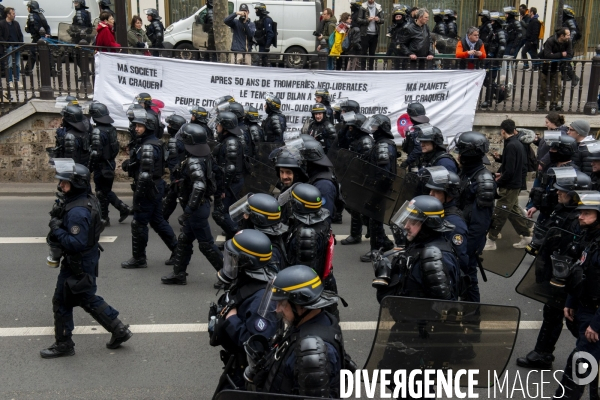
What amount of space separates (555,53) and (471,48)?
1.49 m

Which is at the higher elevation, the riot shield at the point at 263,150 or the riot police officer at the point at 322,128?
the riot police officer at the point at 322,128

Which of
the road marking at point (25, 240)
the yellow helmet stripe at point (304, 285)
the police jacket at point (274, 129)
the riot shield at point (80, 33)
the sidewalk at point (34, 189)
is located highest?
the riot shield at point (80, 33)

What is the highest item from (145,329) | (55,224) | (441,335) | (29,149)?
(55,224)

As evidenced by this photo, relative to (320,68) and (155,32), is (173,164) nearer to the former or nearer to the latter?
(320,68)

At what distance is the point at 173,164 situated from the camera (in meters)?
8.88

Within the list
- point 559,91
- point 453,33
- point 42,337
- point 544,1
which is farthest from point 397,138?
point 544,1

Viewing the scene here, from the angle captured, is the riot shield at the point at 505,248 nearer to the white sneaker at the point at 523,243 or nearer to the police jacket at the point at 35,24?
the white sneaker at the point at 523,243

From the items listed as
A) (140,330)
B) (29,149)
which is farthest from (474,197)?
(29,149)

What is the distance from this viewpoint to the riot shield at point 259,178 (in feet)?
30.4

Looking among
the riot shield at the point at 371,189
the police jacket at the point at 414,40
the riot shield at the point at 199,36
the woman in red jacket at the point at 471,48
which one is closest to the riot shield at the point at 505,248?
the riot shield at the point at 371,189

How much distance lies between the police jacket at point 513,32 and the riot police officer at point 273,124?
7712 millimetres

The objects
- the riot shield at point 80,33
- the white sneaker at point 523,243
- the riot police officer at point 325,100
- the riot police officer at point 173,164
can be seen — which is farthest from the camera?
the riot shield at point 80,33

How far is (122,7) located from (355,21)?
15.2ft

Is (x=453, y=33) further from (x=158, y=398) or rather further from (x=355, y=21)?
(x=158, y=398)
